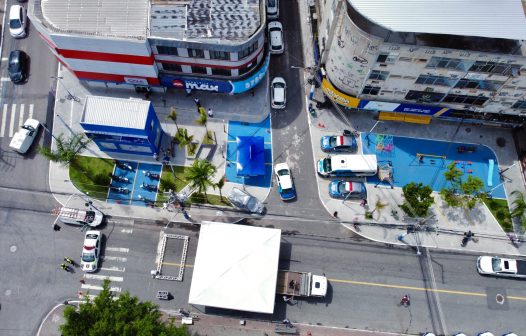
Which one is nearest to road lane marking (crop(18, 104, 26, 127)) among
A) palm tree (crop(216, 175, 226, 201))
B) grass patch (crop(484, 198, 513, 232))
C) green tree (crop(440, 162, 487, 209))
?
palm tree (crop(216, 175, 226, 201))

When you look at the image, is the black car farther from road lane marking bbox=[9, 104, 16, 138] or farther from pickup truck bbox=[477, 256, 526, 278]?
pickup truck bbox=[477, 256, 526, 278]

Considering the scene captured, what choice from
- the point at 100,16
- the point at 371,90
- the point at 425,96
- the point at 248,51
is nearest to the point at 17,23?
the point at 100,16

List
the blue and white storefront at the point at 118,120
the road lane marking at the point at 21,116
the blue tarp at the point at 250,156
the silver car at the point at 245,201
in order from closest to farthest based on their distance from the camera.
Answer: the blue and white storefront at the point at 118,120 → the silver car at the point at 245,201 → the blue tarp at the point at 250,156 → the road lane marking at the point at 21,116

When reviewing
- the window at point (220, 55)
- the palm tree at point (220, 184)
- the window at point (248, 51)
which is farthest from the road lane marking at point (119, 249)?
the window at point (248, 51)

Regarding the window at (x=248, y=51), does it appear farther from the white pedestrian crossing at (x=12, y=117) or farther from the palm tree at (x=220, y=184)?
the white pedestrian crossing at (x=12, y=117)

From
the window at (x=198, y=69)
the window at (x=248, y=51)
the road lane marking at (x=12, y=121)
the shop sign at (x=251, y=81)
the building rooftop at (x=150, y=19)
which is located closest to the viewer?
the building rooftop at (x=150, y=19)

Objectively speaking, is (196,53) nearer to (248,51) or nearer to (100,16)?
(248,51)

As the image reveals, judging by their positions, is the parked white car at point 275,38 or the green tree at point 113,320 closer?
the green tree at point 113,320
